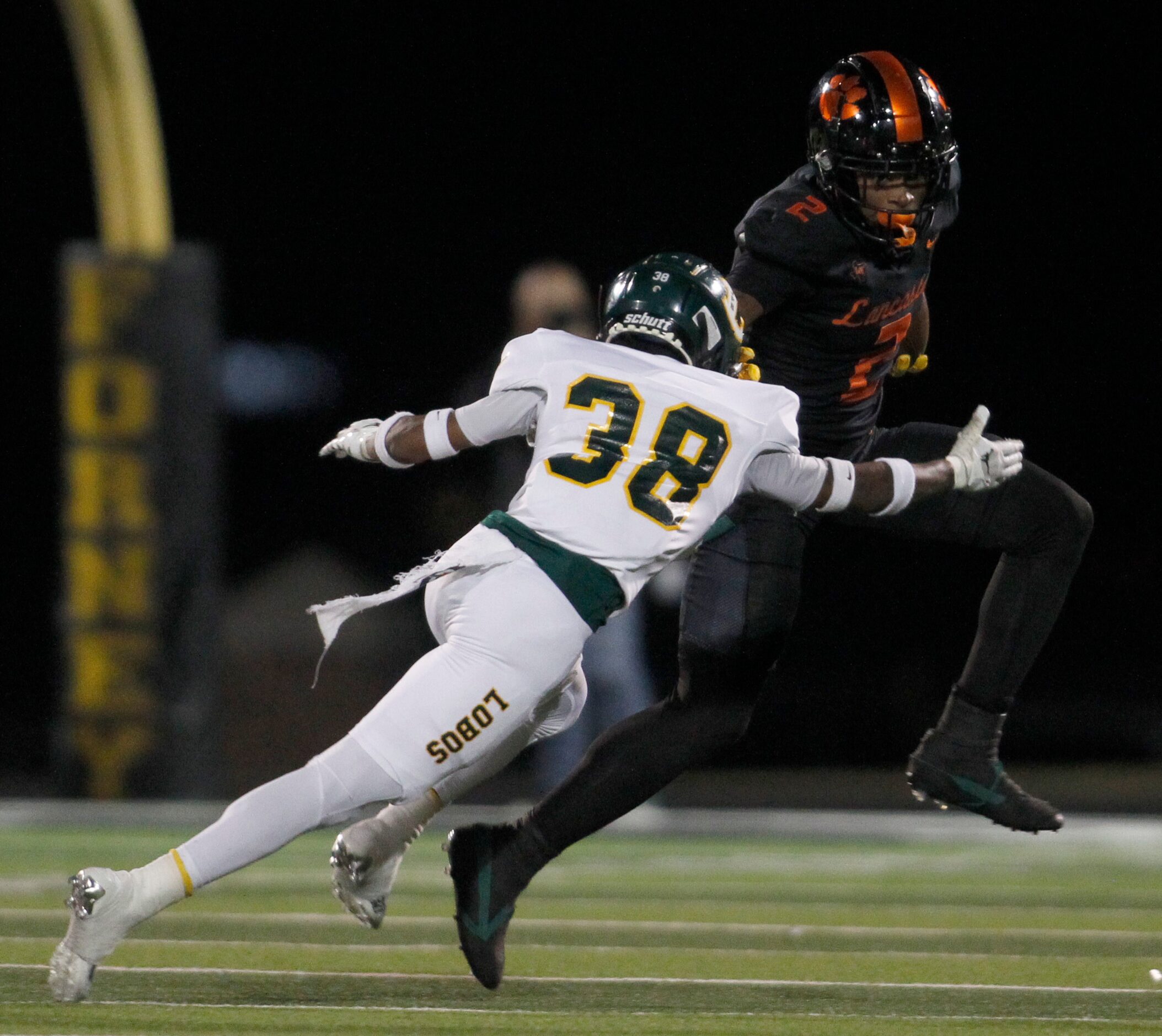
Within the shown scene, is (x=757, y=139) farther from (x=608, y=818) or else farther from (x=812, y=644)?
(x=608, y=818)

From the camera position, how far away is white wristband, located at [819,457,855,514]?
3295mm

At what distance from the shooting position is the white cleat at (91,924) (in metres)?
3.00

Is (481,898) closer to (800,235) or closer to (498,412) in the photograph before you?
(498,412)

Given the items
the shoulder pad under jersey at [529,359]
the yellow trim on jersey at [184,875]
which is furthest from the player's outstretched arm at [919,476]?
the yellow trim on jersey at [184,875]

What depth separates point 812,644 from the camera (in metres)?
10.7

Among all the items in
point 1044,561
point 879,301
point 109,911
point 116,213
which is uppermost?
point 879,301

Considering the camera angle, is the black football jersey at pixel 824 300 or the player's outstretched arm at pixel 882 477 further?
the black football jersey at pixel 824 300

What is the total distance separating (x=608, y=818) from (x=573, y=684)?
264 millimetres

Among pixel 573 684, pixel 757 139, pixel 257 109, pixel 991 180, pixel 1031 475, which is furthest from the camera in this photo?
pixel 257 109

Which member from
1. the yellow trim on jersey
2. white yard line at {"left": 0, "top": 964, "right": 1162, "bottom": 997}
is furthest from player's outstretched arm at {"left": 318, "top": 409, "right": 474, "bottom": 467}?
white yard line at {"left": 0, "top": 964, "right": 1162, "bottom": 997}

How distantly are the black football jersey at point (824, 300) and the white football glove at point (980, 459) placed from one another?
1.06 feet

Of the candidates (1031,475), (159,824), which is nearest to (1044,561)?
(1031,475)

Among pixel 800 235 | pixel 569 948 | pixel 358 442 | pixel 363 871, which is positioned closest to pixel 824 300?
pixel 800 235

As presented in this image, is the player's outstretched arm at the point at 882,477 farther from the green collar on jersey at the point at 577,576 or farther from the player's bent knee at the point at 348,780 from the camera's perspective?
the player's bent knee at the point at 348,780
